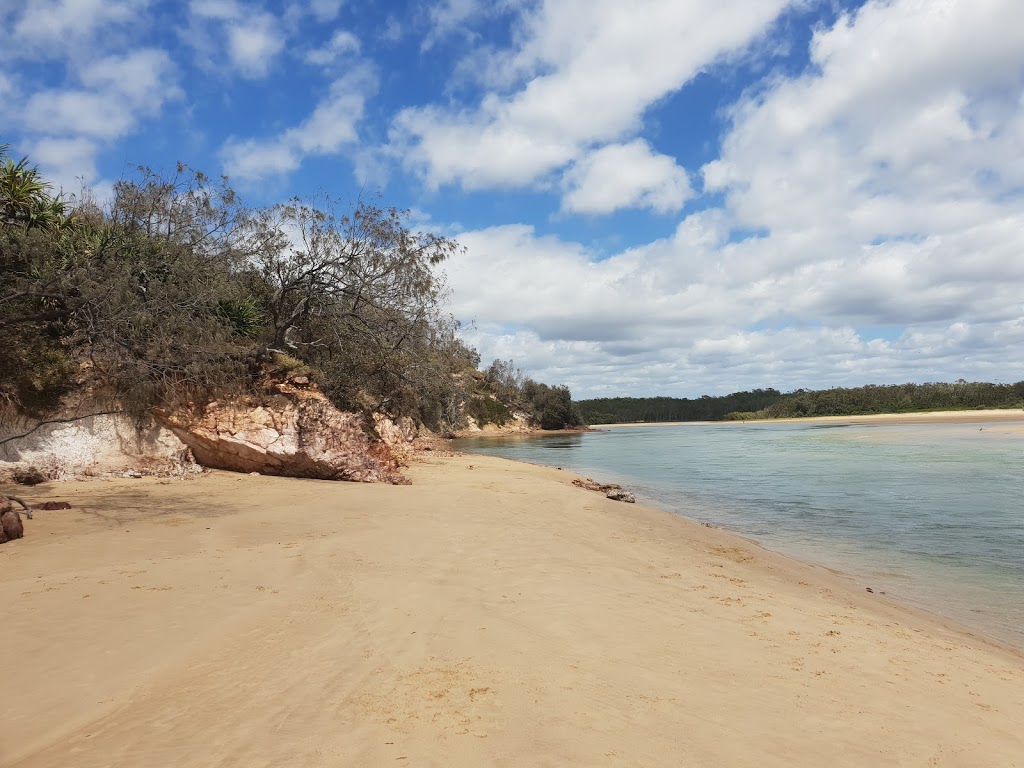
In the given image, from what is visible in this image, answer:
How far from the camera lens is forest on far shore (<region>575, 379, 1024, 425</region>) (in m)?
81.2

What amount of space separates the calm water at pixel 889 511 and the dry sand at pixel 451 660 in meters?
1.69

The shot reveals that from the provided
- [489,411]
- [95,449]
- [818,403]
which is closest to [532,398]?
[489,411]

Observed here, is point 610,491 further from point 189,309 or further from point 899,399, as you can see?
point 899,399

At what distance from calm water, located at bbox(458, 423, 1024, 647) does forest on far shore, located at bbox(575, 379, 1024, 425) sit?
6178 centimetres

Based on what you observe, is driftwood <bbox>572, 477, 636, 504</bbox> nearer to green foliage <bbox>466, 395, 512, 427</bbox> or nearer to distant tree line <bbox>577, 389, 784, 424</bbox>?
green foliage <bbox>466, 395, 512, 427</bbox>

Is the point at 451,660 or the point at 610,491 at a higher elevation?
the point at 451,660

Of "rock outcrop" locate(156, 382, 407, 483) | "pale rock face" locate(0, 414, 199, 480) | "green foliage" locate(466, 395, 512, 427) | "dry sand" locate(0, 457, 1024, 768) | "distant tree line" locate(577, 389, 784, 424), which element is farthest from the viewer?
"distant tree line" locate(577, 389, 784, 424)

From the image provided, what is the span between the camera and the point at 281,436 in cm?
1415

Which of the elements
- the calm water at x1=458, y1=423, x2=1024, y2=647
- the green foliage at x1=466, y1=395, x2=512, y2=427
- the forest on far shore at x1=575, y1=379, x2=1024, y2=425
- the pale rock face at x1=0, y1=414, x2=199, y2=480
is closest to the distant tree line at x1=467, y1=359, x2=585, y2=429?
the green foliage at x1=466, y1=395, x2=512, y2=427

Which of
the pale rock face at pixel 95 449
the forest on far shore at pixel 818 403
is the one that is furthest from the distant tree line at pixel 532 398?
the pale rock face at pixel 95 449

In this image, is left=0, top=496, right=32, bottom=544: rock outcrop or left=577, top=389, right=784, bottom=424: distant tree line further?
left=577, top=389, right=784, bottom=424: distant tree line

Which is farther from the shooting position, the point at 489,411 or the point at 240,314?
the point at 489,411

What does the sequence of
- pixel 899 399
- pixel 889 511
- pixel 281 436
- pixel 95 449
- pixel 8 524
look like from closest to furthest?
pixel 8 524
pixel 95 449
pixel 281 436
pixel 889 511
pixel 899 399

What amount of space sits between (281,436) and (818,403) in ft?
364
